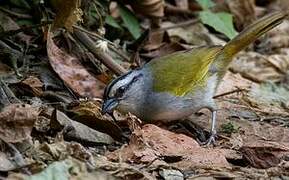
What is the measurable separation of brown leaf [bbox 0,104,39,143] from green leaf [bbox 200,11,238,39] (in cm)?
299

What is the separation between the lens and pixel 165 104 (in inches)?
190

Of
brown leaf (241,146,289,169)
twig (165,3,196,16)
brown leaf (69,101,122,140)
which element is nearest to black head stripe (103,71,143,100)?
brown leaf (69,101,122,140)

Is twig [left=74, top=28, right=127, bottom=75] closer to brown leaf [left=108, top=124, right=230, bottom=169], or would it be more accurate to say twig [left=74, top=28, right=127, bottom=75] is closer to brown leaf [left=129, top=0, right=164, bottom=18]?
brown leaf [left=108, top=124, right=230, bottom=169]

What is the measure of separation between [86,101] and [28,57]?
0.79m

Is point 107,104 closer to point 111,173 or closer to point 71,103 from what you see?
point 71,103

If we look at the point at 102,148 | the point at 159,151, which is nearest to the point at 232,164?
the point at 159,151

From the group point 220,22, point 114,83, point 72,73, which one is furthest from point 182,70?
point 220,22

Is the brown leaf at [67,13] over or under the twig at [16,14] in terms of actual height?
over

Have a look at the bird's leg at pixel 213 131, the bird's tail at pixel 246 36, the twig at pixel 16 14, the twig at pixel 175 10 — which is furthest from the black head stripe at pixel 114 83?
the twig at pixel 175 10

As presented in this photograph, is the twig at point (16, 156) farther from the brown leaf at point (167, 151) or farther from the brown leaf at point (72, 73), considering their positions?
the brown leaf at point (72, 73)

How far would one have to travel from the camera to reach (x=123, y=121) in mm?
4656

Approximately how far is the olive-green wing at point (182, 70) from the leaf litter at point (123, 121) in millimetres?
274

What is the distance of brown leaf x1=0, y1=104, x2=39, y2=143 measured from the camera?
3.55 m

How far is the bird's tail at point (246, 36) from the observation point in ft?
17.5
